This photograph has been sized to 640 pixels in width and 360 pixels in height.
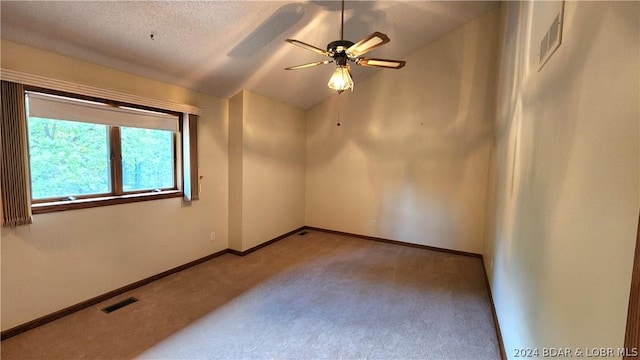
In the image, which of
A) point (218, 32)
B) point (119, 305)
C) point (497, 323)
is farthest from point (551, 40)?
point (119, 305)

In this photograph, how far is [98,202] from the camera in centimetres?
266

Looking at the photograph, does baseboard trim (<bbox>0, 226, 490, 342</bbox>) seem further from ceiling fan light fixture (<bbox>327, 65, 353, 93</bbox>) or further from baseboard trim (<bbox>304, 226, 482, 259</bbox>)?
ceiling fan light fixture (<bbox>327, 65, 353, 93</bbox>)

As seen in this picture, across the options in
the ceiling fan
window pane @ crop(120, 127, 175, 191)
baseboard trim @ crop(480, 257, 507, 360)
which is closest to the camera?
baseboard trim @ crop(480, 257, 507, 360)

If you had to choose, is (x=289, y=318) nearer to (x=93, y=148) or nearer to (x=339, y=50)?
(x=339, y=50)

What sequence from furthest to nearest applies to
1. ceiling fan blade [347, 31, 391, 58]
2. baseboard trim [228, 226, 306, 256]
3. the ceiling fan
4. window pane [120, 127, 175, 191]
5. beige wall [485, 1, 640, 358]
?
baseboard trim [228, 226, 306, 256], window pane [120, 127, 175, 191], the ceiling fan, ceiling fan blade [347, 31, 391, 58], beige wall [485, 1, 640, 358]

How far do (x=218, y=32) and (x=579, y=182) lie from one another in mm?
2814

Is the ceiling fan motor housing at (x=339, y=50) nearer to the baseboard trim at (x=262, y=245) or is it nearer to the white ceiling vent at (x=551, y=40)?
the white ceiling vent at (x=551, y=40)

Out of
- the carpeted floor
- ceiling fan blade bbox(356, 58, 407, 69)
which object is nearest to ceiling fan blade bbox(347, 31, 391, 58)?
ceiling fan blade bbox(356, 58, 407, 69)

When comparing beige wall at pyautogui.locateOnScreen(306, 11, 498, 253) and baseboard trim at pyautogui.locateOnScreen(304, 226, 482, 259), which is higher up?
beige wall at pyautogui.locateOnScreen(306, 11, 498, 253)

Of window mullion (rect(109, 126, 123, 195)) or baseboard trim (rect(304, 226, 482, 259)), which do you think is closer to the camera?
window mullion (rect(109, 126, 123, 195))

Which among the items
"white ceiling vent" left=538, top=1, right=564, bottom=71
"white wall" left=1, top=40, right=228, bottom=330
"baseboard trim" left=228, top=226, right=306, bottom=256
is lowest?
"baseboard trim" left=228, top=226, right=306, bottom=256

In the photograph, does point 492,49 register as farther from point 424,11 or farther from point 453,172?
point 453,172

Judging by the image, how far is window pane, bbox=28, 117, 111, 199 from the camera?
232cm

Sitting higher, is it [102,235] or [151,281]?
[102,235]
